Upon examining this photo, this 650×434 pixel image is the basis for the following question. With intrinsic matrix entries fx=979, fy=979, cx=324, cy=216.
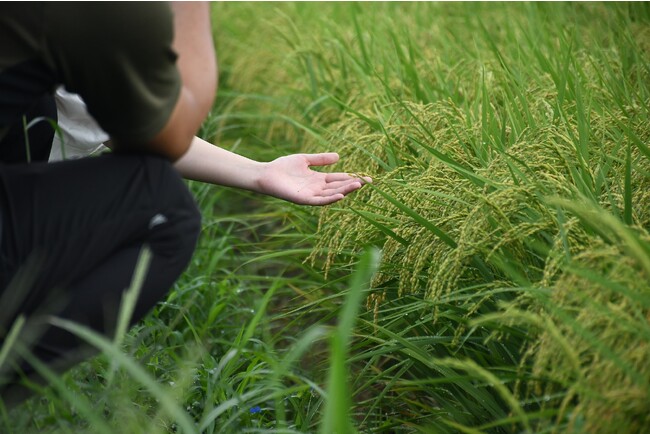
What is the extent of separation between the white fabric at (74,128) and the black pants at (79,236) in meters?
0.53

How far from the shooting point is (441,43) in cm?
389

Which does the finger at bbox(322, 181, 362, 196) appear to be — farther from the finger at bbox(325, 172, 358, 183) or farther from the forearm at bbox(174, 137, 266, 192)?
the forearm at bbox(174, 137, 266, 192)

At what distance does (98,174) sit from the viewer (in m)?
1.71

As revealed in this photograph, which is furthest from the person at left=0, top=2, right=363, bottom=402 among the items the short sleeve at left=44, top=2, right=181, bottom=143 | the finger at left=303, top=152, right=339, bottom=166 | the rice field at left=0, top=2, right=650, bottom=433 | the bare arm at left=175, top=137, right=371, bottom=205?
the finger at left=303, top=152, right=339, bottom=166

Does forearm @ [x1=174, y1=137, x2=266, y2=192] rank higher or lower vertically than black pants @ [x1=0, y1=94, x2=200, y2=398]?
lower

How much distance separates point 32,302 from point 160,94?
1.37 feet

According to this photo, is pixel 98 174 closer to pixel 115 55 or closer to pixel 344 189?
pixel 115 55

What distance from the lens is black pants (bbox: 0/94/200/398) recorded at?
1.65 metres

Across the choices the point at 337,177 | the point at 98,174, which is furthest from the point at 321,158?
the point at 98,174

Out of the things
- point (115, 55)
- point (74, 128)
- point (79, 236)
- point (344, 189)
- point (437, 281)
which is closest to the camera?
point (115, 55)

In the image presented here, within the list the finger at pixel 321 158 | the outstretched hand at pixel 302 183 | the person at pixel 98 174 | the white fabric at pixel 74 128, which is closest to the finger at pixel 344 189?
the outstretched hand at pixel 302 183

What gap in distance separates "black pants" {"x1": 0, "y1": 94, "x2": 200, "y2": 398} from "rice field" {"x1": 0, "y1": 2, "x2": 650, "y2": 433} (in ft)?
0.48

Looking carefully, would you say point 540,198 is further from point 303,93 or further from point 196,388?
point 303,93

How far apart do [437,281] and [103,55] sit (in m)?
0.76
